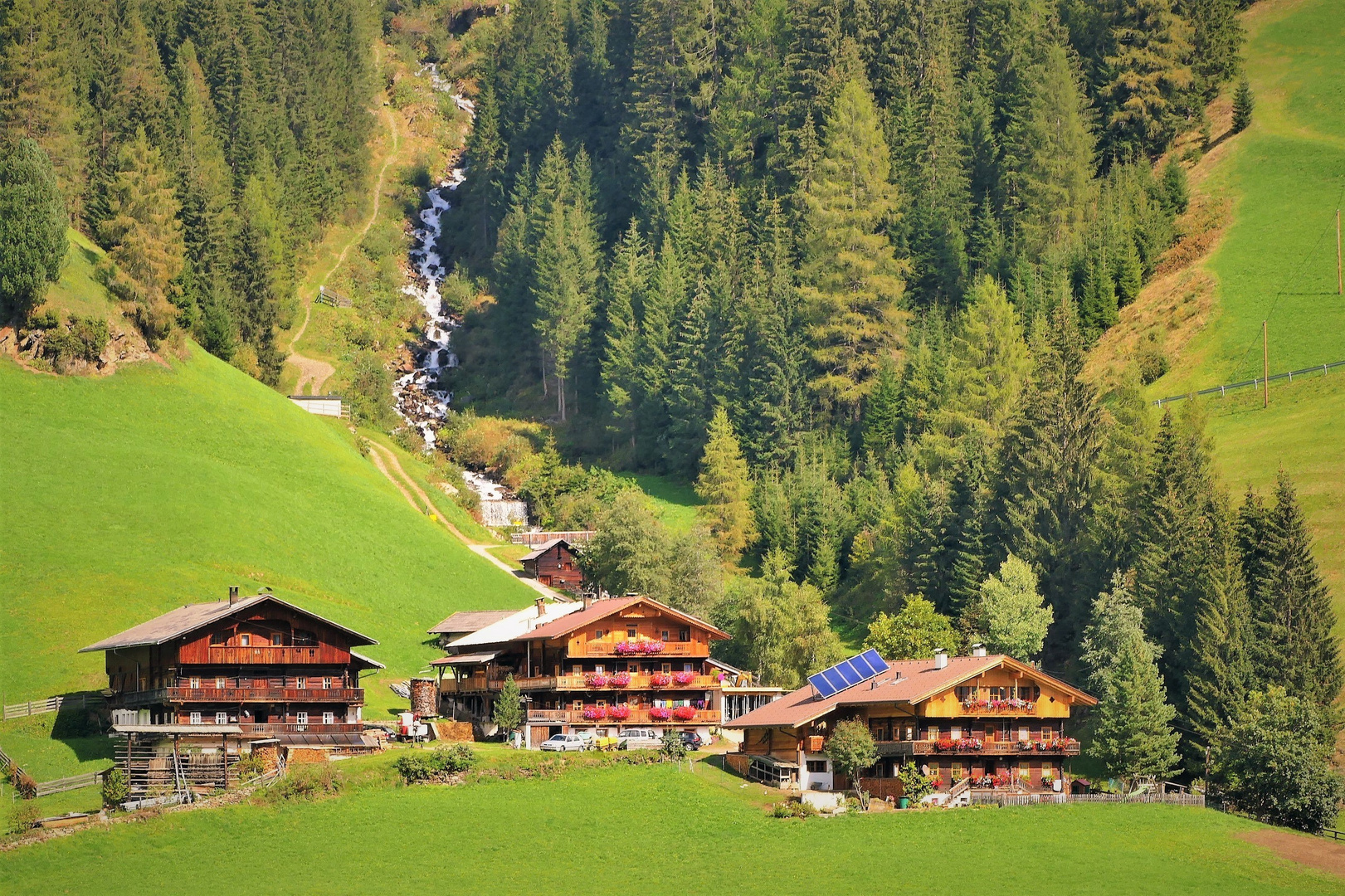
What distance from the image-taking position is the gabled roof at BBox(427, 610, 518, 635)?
111m

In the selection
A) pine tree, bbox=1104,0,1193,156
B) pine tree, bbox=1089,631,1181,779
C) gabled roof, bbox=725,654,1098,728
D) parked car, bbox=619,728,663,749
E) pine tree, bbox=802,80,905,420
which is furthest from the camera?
pine tree, bbox=1104,0,1193,156

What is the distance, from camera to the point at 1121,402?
114875mm

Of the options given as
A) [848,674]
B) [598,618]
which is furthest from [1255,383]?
[598,618]

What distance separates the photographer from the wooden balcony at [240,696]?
8769 centimetres

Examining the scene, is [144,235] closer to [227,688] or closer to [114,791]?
[227,688]

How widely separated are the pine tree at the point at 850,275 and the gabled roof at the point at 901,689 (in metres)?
71.0

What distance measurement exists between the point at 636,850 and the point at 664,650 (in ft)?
92.6

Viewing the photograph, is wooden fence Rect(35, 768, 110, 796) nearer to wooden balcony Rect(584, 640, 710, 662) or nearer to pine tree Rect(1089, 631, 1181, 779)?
wooden balcony Rect(584, 640, 710, 662)

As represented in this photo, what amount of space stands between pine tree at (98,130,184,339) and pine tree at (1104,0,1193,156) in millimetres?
85988

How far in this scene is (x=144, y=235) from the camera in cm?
14812

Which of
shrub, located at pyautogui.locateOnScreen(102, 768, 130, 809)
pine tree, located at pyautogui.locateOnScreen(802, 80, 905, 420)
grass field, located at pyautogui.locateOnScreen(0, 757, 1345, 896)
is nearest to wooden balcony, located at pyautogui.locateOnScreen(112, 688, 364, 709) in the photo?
shrub, located at pyautogui.locateOnScreen(102, 768, 130, 809)

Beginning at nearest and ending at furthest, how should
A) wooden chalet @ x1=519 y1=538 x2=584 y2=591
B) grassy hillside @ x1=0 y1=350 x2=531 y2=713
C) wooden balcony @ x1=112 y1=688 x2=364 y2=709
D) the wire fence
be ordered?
wooden balcony @ x1=112 y1=688 x2=364 y2=709
grassy hillside @ x1=0 y1=350 x2=531 y2=713
the wire fence
wooden chalet @ x1=519 y1=538 x2=584 y2=591

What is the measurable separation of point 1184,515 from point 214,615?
52055mm

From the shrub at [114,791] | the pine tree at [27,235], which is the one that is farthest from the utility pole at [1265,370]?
the pine tree at [27,235]
